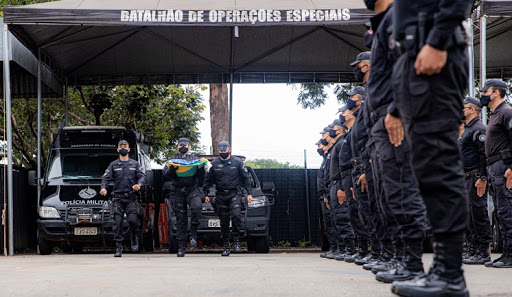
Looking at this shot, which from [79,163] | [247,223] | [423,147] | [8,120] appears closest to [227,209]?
[247,223]

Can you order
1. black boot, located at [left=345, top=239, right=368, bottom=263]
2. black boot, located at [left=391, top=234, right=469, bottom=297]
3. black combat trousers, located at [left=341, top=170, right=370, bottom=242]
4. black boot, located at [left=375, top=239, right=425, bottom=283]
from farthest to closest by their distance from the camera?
black combat trousers, located at [left=341, top=170, right=370, bottom=242], black boot, located at [left=345, top=239, right=368, bottom=263], black boot, located at [left=375, top=239, right=425, bottom=283], black boot, located at [left=391, top=234, right=469, bottom=297]

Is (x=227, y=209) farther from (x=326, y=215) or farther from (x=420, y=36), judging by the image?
(x=420, y=36)

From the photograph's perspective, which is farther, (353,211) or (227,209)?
(227,209)

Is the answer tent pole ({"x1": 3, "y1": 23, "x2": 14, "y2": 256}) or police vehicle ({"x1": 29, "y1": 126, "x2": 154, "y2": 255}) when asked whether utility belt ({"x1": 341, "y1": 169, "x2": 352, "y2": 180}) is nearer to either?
police vehicle ({"x1": 29, "y1": 126, "x2": 154, "y2": 255})

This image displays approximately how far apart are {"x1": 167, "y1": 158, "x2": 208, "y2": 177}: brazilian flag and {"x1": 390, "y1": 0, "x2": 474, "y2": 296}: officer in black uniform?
30.5 ft

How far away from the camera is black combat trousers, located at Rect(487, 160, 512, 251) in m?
8.89

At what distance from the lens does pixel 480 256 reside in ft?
31.3

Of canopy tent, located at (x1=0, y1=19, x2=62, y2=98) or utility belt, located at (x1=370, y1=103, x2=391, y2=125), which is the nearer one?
utility belt, located at (x1=370, y1=103, x2=391, y2=125)

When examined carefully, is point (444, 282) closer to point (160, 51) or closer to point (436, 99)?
point (436, 99)

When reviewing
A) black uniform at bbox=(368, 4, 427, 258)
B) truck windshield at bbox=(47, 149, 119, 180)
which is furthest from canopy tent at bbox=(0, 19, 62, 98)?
black uniform at bbox=(368, 4, 427, 258)

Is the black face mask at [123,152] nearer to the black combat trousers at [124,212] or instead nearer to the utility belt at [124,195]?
the utility belt at [124,195]

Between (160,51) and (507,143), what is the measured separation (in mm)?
10818

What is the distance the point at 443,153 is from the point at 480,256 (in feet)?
19.0

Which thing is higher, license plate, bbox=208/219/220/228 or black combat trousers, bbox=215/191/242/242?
black combat trousers, bbox=215/191/242/242
